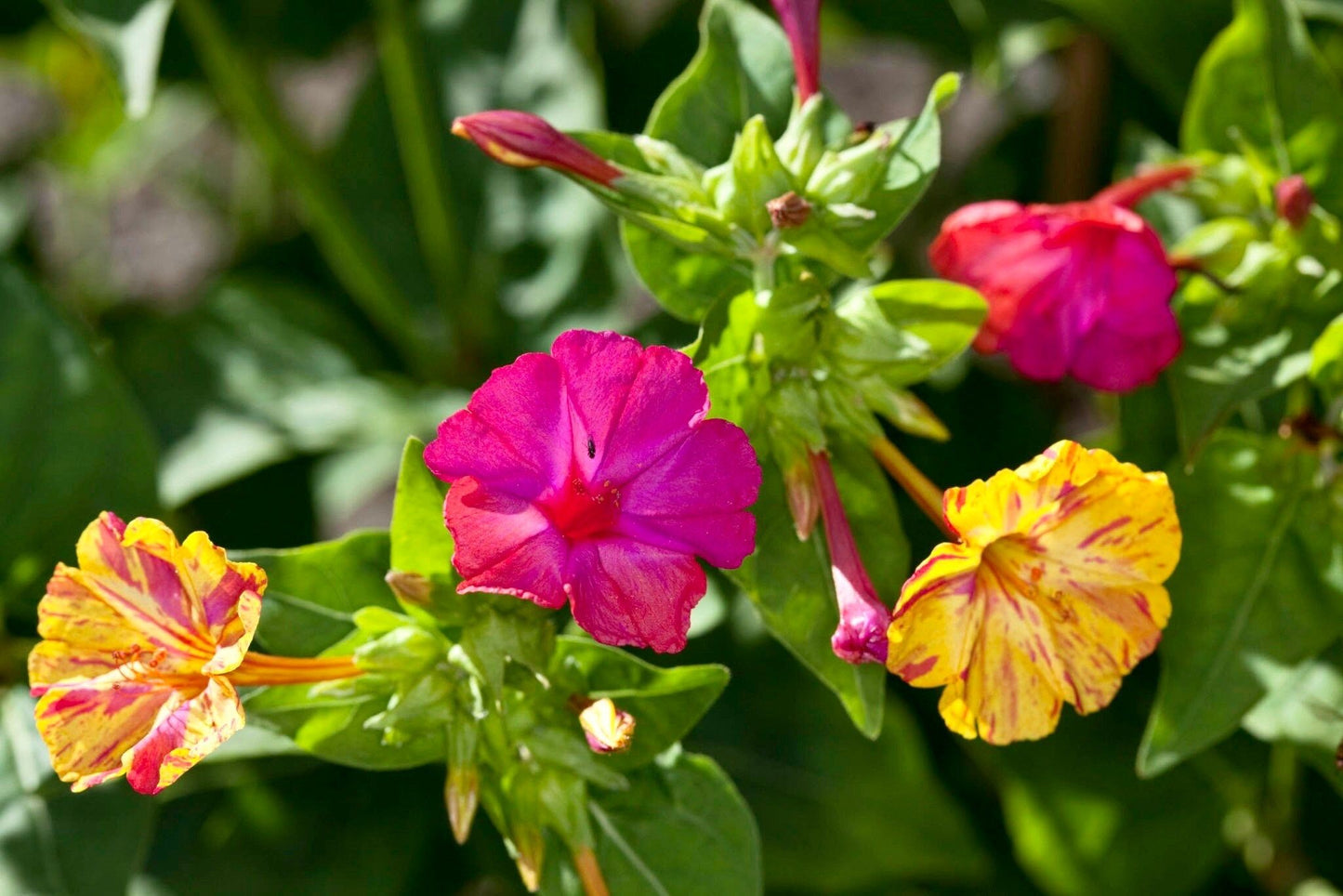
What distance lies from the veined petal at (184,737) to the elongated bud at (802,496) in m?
0.44

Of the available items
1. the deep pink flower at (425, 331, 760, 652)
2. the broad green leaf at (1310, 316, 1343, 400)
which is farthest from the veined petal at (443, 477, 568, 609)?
the broad green leaf at (1310, 316, 1343, 400)

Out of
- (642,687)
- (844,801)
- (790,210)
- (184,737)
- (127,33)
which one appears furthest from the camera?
(844,801)

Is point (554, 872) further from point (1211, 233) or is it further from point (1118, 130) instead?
point (1118, 130)

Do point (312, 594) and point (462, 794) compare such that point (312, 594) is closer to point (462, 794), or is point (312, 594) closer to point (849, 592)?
point (462, 794)

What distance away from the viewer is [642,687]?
1.15m

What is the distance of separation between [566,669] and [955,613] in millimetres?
326

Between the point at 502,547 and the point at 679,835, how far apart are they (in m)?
0.37

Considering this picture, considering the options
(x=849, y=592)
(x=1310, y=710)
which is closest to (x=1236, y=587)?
(x=1310, y=710)

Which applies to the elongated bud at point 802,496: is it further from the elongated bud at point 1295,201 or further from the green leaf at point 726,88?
the elongated bud at point 1295,201

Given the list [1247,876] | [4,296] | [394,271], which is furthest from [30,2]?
[1247,876]

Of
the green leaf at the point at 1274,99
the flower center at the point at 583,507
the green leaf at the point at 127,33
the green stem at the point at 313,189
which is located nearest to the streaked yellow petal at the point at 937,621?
the flower center at the point at 583,507

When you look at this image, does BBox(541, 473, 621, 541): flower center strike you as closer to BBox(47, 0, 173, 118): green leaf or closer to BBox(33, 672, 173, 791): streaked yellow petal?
BBox(33, 672, 173, 791): streaked yellow petal

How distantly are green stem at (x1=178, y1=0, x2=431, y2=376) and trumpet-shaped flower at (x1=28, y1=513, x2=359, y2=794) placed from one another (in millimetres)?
970

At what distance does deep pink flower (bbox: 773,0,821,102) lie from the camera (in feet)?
3.89
